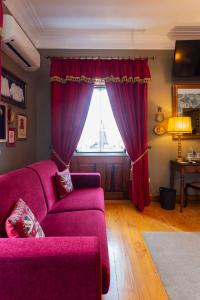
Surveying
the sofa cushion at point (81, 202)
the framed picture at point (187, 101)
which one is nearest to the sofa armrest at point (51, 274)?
the sofa cushion at point (81, 202)

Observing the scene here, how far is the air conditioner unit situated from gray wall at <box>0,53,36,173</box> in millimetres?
94

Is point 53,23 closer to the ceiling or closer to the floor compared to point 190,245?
closer to the ceiling

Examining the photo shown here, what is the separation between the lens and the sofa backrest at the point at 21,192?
1515 millimetres

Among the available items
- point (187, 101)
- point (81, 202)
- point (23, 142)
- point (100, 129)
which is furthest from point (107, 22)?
point (81, 202)

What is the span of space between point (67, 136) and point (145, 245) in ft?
6.83

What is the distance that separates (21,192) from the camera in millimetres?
1808

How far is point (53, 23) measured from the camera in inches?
137

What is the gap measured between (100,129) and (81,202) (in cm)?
193

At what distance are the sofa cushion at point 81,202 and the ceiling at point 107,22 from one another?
240cm

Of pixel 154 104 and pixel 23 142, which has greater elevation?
pixel 154 104

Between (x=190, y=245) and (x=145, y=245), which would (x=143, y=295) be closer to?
(x=145, y=245)

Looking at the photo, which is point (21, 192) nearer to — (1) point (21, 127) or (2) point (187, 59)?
(1) point (21, 127)

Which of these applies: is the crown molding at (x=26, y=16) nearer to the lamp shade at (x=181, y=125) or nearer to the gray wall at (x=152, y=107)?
the gray wall at (x=152, y=107)

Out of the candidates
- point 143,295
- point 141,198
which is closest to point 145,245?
point 143,295
